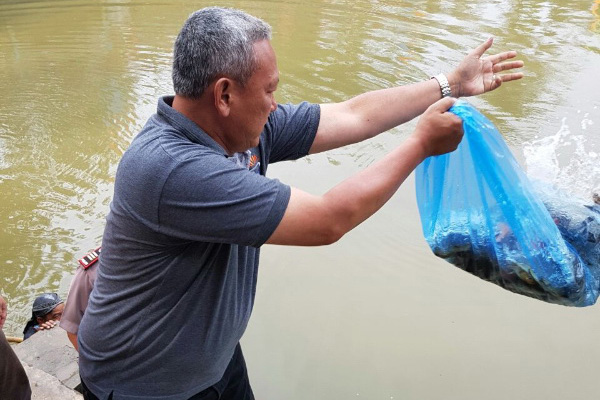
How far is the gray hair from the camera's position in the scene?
1.37m

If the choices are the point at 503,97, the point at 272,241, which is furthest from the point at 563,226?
the point at 503,97

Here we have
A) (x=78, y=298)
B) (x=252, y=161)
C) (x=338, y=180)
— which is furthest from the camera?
(x=338, y=180)


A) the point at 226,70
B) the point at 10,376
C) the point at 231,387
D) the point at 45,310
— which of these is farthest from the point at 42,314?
the point at 226,70

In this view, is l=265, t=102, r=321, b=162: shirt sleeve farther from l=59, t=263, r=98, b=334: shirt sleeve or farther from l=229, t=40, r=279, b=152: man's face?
l=59, t=263, r=98, b=334: shirt sleeve

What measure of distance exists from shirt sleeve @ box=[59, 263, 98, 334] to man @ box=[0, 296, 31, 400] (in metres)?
0.25

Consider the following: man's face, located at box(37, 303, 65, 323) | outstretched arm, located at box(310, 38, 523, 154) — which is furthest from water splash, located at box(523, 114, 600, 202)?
man's face, located at box(37, 303, 65, 323)

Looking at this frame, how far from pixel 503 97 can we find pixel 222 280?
17.6ft

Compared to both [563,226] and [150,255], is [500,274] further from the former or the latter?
[150,255]

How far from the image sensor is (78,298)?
241 centimetres

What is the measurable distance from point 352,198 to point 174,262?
0.45 meters

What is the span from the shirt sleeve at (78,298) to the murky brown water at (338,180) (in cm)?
104

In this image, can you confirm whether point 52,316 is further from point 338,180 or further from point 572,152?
point 572,152

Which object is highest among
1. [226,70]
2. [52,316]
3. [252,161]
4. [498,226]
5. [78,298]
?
[226,70]

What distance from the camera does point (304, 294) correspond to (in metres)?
3.62
